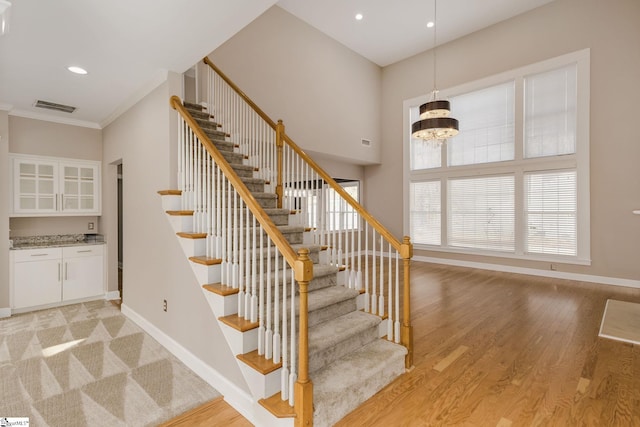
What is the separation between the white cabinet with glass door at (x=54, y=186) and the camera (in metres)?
4.53

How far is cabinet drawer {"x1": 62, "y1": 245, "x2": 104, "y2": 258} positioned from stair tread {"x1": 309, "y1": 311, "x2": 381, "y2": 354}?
14.1 ft

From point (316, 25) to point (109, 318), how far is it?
6.81 m

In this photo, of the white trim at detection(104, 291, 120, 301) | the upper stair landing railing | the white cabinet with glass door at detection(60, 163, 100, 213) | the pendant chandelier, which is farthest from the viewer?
the white trim at detection(104, 291, 120, 301)

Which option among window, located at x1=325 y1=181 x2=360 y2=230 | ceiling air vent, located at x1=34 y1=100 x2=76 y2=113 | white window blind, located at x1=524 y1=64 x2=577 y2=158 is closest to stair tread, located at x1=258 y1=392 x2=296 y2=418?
window, located at x1=325 y1=181 x2=360 y2=230

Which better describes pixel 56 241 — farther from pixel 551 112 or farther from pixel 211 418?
pixel 551 112

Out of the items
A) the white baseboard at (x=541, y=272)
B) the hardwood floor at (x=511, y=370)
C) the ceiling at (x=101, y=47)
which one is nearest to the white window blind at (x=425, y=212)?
the white baseboard at (x=541, y=272)

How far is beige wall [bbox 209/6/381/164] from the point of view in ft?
18.8

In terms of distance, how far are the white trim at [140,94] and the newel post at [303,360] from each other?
9.00 feet

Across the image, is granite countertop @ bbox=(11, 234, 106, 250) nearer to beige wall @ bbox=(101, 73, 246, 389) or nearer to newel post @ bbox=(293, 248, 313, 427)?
beige wall @ bbox=(101, 73, 246, 389)

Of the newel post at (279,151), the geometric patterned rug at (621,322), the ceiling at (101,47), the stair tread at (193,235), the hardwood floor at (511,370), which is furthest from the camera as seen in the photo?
the newel post at (279,151)

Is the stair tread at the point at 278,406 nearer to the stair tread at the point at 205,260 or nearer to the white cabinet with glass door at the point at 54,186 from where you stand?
the stair tread at the point at 205,260

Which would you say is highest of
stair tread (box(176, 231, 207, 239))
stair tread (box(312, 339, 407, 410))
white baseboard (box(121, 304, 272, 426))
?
stair tread (box(176, 231, 207, 239))

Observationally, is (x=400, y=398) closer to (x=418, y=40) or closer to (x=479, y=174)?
(x=479, y=174)

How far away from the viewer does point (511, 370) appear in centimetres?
266
